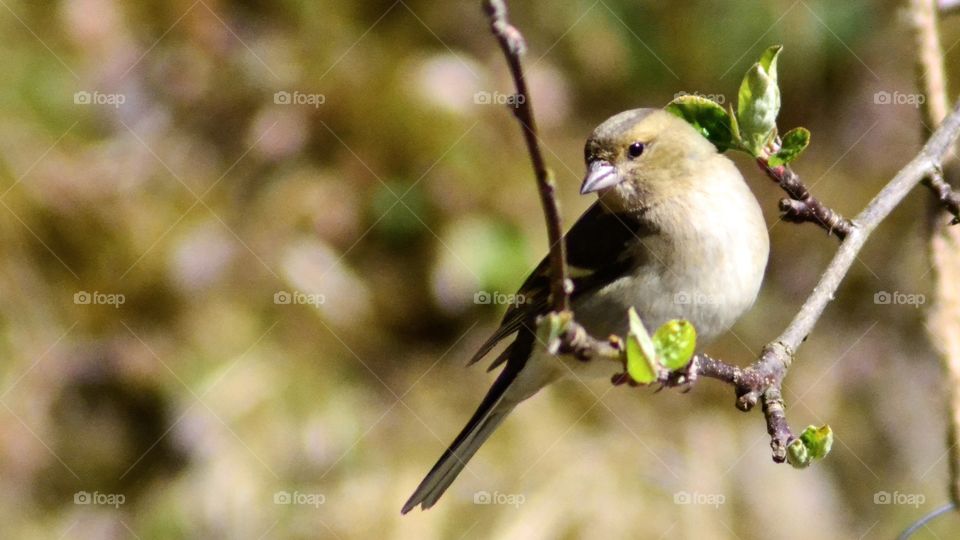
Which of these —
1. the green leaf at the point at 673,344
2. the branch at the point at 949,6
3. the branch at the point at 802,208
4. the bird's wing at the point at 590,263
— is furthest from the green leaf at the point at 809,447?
the bird's wing at the point at 590,263

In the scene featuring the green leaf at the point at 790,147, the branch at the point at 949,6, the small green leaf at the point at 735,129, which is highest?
the branch at the point at 949,6

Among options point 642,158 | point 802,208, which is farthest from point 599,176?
point 802,208

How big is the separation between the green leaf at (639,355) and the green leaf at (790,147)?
0.56m

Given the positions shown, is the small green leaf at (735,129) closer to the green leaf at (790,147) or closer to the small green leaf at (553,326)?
the green leaf at (790,147)

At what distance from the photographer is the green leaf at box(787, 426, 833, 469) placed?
6.17 ft

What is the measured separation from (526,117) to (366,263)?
13.2ft

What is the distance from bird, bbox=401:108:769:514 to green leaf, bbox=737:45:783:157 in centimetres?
69

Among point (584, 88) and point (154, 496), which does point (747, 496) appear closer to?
point (584, 88)

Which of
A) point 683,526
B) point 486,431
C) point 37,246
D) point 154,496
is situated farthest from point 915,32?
point 37,246

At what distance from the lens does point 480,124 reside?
5164 mm

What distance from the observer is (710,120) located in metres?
2.12

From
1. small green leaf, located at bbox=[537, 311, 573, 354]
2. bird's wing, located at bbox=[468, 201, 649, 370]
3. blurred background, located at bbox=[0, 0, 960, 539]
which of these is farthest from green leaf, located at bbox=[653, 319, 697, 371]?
blurred background, located at bbox=[0, 0, 960, 539]

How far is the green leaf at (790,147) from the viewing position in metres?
2.06

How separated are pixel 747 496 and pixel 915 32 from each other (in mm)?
3080
